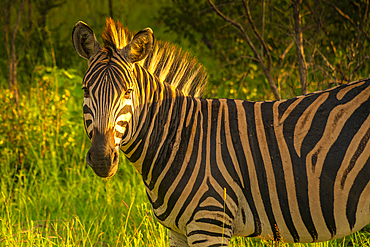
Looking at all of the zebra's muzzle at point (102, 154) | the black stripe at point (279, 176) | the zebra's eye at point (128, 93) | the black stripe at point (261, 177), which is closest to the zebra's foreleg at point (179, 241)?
the black stripe at point (261, 177)

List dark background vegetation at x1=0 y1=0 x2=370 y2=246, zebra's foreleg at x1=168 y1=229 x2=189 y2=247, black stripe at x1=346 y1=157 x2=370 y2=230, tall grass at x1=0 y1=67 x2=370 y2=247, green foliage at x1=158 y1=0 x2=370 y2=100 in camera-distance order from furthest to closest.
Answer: green foliage at x1=158 y1=0 x2=370 y2=100, tall grass at x1=0 y1=67 x2=370 y2=247, dark background vegetation at x1=0 y1=0 x2=370 y2=246, zebra's foreleg at x1=168 y1=229 x2=189 y2=247, black stripe at x1=346 y1=157 x2=370 y2=230

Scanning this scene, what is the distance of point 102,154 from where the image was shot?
2.21 meters

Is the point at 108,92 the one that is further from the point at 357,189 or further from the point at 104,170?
the point at 357,189

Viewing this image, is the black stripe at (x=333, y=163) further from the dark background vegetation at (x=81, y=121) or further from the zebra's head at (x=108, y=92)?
the dark background vegetation at (x=81, y=121)

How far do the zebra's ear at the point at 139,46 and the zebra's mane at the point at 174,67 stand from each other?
0.70 ft

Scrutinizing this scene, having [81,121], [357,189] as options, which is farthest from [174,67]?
[81,121]

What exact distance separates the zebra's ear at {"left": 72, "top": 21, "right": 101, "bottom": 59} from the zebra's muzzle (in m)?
0.69

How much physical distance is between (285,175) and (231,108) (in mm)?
621

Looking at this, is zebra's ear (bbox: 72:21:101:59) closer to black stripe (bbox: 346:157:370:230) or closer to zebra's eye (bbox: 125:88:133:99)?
zebra's eye (bbox: 125:88:133:99)

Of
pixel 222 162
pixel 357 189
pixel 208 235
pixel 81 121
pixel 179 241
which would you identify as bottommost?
pixel 179 241

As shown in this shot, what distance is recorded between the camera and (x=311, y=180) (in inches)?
97.1

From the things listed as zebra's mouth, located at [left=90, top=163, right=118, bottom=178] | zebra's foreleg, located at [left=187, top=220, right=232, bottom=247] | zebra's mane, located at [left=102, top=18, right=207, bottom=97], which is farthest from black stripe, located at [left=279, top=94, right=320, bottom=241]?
zebra's mouth, located at [left=90, top=163, right=118, bottom=178]

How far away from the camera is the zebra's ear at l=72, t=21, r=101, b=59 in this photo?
102 inches

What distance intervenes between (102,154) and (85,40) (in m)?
0.92
